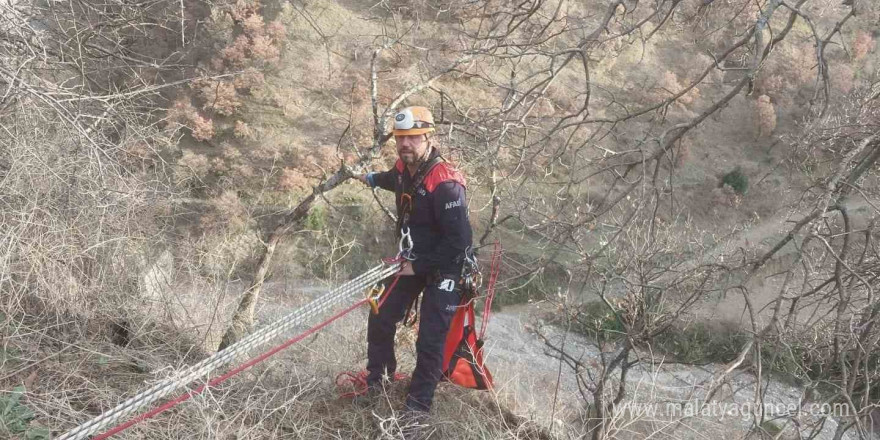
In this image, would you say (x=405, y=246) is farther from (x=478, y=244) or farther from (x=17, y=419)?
(x=478, y=244)

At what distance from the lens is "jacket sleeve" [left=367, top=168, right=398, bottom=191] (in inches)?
154

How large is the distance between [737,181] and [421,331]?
21.2 m

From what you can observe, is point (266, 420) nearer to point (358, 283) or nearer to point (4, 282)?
point (358, 283)

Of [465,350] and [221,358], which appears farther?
[465,350]

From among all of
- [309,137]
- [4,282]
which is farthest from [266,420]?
[309,137]

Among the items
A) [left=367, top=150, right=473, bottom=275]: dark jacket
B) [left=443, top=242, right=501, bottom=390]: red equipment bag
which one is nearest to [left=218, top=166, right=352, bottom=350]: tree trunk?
[left=367, top=150, right=473, bottom=275]: dark jacket

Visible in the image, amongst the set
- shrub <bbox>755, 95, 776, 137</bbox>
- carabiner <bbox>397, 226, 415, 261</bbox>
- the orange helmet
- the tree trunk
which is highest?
shrub <bbox>755, 95, 776, 137</bbox>

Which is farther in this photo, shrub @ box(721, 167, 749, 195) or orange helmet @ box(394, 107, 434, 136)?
shrub @ box(721, 167, 749, 195)

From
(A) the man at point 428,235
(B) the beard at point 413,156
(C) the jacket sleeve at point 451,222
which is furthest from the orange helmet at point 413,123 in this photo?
(C) the jacket sleeve at point 451,222

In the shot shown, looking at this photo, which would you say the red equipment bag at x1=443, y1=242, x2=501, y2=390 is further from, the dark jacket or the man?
the dark jacket

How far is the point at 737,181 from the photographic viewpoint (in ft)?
70.1

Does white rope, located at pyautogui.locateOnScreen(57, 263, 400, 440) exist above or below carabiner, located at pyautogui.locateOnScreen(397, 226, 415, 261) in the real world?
below

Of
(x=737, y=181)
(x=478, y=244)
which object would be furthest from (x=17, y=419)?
(x=737, y=181)

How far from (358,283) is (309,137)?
17402mm
